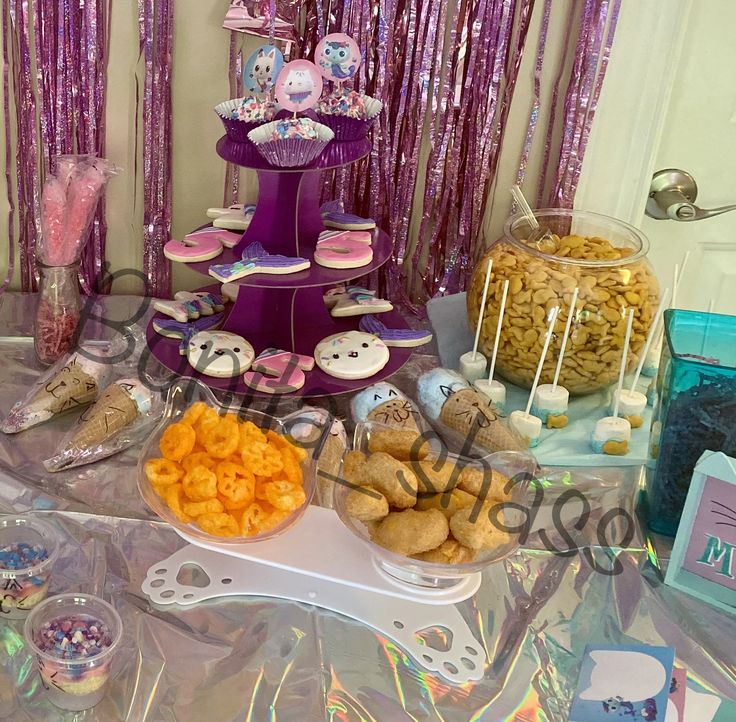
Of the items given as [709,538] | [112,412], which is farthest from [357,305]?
[709,538]

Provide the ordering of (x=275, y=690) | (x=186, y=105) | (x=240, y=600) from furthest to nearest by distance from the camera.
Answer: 1. (x=186, y=105)
2. (x=240, y=600)
3. (x=275, y=690)

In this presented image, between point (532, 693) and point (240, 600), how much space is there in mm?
338

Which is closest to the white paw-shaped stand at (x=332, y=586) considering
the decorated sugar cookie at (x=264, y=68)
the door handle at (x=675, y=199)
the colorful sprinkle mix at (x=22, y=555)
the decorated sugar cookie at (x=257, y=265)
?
the colorful sprinkle mix at (x=22, y=555)

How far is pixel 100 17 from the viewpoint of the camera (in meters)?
1.35

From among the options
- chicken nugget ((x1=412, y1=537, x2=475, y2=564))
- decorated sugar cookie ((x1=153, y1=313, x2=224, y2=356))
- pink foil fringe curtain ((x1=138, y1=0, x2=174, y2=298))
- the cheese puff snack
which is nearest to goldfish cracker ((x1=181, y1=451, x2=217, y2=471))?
the cheese puff snack

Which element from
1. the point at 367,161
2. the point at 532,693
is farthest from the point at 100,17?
the point at 532,693

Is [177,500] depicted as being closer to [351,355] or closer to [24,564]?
[24,564]

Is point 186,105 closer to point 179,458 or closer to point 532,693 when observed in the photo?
point 179,458

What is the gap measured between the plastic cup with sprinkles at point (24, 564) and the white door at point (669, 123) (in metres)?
1.06

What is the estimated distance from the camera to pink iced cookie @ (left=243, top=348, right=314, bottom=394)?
1.22m

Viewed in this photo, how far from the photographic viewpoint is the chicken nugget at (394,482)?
3.12 feet

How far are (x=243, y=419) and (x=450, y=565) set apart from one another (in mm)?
333

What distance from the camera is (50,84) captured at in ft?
4.56

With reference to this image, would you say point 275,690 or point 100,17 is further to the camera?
point 100,17
